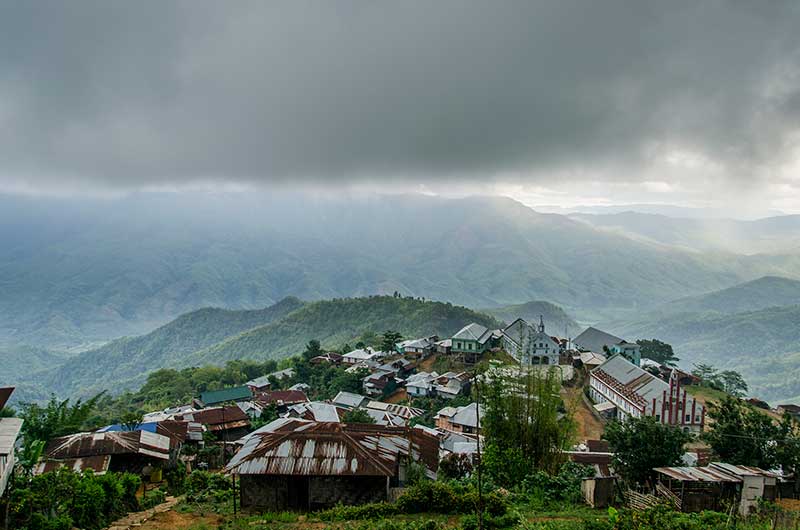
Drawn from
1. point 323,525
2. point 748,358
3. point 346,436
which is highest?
point 346,436

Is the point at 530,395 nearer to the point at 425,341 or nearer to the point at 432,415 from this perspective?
the point at 432,415

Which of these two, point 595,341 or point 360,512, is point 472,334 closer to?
point 595,341

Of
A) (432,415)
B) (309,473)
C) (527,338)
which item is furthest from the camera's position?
(527,338)

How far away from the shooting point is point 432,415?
47750mm

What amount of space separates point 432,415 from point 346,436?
3243 centimetres

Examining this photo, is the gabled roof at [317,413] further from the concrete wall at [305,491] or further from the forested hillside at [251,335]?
the forested hillside at [251,335]

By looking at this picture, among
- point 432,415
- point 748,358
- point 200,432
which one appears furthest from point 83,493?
point 748,358

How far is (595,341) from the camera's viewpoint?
66625 mm

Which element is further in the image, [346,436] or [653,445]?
[653,445]

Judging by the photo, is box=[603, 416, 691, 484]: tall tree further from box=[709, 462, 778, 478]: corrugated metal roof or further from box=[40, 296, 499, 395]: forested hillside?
box=[40, 296, 499, 395]: forested hillside

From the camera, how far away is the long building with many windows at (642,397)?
39.2m

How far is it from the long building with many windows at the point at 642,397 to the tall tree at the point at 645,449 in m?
14.7

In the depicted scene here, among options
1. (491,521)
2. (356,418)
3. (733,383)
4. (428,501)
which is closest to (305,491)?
(428,501)

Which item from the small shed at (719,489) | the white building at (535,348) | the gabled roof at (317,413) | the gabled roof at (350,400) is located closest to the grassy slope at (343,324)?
the white building at (535,348)
